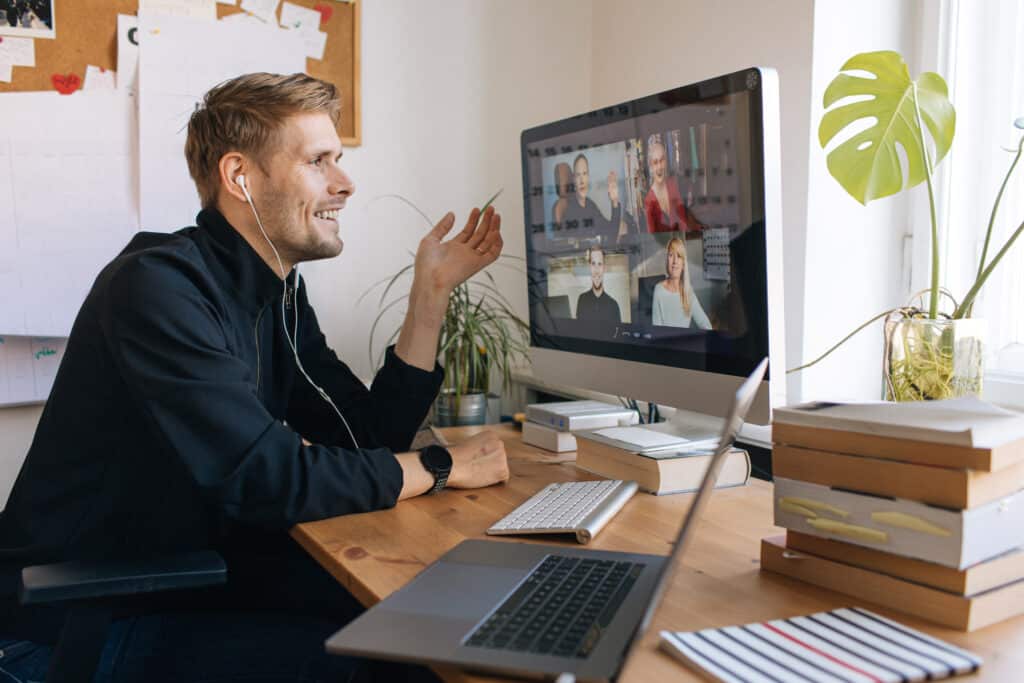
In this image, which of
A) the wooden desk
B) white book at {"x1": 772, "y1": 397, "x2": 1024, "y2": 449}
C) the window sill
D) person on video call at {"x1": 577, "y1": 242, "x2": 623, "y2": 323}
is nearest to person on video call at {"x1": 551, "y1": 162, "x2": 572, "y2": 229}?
person on video call at {"x1": 577, "y1": 242, "x2": 623, "y2": 323}

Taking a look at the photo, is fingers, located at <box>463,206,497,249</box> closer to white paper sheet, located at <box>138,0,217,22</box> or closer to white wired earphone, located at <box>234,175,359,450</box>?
white wired earphone, located at <box>234,175,359,450</box>

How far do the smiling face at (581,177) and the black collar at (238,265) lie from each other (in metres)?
0.54

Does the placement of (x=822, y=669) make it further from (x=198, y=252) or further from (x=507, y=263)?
(x=507, y=263)

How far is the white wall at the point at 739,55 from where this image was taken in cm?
186

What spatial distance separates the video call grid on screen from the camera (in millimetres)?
1279

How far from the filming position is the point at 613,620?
83cm

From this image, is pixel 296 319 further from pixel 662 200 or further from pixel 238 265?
pixel 662 200

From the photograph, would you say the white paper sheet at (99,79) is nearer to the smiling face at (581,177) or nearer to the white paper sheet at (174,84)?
the white paper sheet at (174,84)

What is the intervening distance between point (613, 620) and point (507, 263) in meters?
1.83

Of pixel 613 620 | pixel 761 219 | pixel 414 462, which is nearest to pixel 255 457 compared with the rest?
pixel 414 462

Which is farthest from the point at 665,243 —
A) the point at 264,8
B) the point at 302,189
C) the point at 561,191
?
the point at 264,8

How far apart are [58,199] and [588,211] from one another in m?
1.22

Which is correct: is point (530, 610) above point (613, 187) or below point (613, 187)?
Result: below

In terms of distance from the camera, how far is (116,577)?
1.00m
